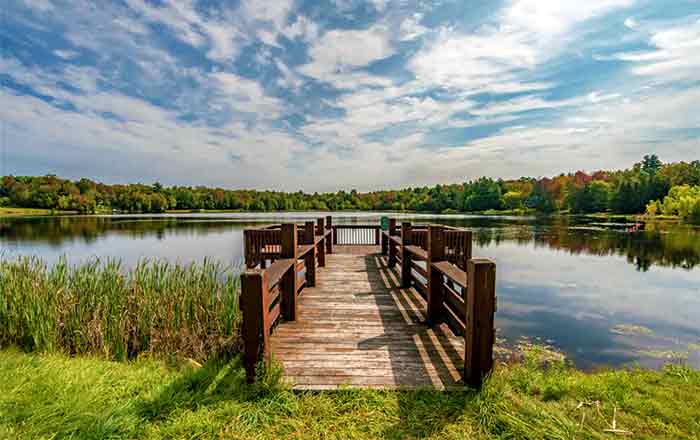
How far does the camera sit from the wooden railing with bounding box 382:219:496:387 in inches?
105

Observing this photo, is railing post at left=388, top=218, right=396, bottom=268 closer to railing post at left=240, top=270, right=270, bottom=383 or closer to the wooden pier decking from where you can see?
the wooden pier decking

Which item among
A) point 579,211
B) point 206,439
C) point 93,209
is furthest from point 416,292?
point 93,209

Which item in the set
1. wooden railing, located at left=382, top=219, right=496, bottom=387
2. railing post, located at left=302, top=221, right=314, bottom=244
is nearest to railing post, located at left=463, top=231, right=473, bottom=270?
wooden railing, located at left=382, top=219, right=496, bottom=387

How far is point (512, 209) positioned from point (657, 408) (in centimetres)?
9306

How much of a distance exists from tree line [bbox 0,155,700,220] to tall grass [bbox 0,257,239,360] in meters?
67.3

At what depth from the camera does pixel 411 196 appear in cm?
10219

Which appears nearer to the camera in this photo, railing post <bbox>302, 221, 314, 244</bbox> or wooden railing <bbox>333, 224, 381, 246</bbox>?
railing post <bbox>302, 221, 314, 244</bbox>

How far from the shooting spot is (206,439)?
86.4 inches

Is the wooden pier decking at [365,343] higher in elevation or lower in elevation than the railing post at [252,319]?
lower

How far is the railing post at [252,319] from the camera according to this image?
2.76 meters

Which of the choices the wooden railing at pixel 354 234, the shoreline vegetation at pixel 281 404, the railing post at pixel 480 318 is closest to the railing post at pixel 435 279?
the shoreline vegetation at pixel 281 404

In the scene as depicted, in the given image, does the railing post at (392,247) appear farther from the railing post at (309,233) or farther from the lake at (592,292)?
the lake at (592,292)

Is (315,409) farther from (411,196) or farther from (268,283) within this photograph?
(411,196)

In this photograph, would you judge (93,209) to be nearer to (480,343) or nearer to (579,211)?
(480,343)
